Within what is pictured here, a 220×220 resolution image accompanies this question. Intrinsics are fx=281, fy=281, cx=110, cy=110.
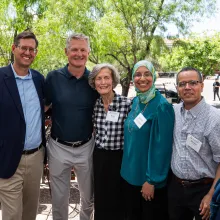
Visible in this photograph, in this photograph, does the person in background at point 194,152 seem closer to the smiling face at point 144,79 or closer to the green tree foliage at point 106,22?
the smiling face at point 144,79

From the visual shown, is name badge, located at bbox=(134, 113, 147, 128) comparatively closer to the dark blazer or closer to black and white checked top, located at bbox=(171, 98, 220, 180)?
black and white checked top, located at bbox=(171, 98, 220, 180)

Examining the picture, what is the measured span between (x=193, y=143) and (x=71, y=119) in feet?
4.02

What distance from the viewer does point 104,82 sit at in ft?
8.93

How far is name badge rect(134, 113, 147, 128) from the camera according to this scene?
2.38 m

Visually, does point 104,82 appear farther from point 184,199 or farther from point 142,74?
point 184,199

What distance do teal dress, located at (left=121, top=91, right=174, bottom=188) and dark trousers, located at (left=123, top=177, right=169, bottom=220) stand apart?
4.0 inches

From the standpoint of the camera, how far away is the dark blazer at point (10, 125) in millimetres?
2480

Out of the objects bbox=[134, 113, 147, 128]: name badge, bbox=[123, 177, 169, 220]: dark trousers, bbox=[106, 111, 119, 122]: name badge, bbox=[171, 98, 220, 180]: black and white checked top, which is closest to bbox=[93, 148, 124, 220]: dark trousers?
bbox=[123, 177, 169, 220]: dark trousers

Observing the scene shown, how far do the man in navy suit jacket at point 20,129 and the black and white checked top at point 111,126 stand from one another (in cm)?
55

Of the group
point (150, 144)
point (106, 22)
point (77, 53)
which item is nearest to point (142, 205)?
point (150, 144)

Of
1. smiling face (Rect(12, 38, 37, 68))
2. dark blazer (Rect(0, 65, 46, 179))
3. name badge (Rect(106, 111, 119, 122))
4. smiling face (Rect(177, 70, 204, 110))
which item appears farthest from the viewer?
name badge (Rect(106, 111, 119, 122))

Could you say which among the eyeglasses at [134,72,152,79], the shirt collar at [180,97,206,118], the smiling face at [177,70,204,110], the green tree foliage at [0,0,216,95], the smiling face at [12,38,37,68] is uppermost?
the green tree foliage at [0,0,216,95]

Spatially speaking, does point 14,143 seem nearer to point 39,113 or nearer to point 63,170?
point 39,113

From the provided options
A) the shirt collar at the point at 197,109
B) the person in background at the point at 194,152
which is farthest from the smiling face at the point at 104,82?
the shirt collar at the point at 197,109
